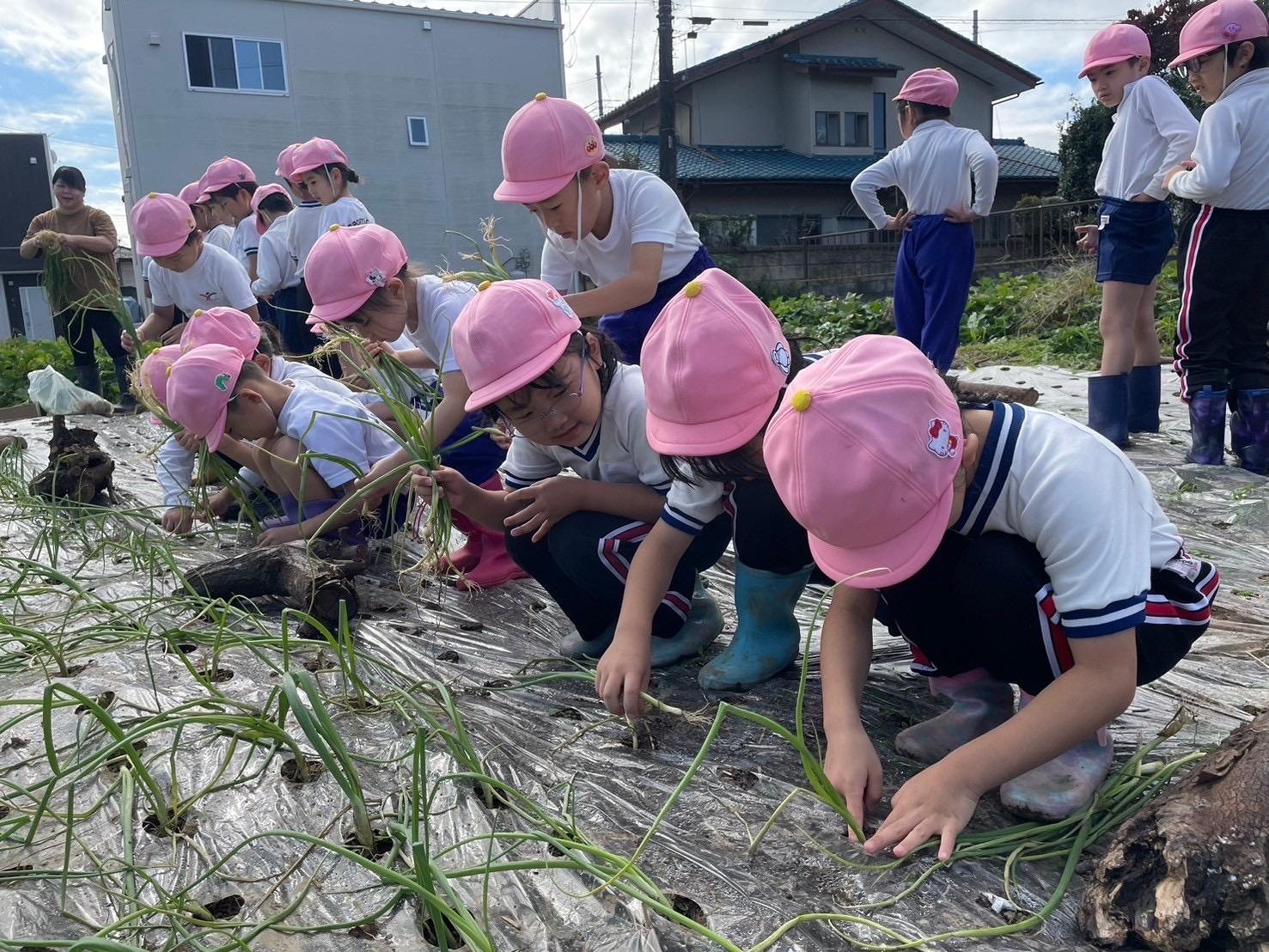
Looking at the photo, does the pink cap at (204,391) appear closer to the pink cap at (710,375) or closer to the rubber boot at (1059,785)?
the pink cap at (710,375)

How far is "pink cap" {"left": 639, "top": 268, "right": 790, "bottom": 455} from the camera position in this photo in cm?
137

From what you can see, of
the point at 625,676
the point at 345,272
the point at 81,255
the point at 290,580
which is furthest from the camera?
the point at 81,255

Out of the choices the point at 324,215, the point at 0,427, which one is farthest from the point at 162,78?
the point at 324,215

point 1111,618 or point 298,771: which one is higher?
point 1111,618

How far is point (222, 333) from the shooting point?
266cm

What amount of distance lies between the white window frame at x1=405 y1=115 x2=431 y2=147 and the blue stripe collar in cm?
1493

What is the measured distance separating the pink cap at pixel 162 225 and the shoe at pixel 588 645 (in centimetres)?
280

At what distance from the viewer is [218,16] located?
515 inches

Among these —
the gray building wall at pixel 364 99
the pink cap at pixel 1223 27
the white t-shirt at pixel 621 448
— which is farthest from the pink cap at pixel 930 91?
the gray building wall at pixel 364 99

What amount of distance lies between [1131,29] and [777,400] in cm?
271

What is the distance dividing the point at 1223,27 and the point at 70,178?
17.5 ft

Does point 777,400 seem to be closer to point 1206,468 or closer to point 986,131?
point 1206,468

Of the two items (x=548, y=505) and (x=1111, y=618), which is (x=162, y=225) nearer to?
(x=548, y=505)

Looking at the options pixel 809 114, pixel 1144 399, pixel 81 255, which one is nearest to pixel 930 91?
pixel 1144 399
